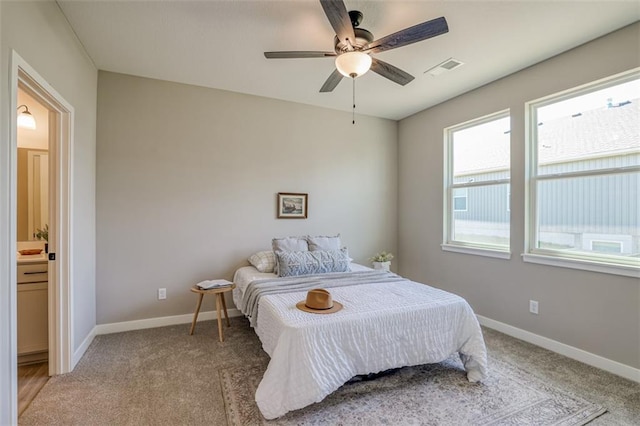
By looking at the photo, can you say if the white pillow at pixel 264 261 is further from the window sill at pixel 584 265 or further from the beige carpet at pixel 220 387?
the window sill at pixel 584 265

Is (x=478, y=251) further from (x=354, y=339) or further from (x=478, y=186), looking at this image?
(x=354, y=339)

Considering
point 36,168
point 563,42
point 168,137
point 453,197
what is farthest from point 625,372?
point 36,168

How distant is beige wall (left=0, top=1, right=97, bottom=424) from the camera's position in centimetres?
154

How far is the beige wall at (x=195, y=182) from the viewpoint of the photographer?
10.4 feet

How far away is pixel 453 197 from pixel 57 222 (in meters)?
4.22

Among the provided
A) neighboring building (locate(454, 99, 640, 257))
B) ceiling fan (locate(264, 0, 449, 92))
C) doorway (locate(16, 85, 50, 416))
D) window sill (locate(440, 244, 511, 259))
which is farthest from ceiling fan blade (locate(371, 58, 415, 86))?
doorway (locate(16, 85, 50, 416))

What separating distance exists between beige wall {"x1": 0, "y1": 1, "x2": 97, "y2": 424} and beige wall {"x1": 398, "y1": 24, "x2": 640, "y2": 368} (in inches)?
157

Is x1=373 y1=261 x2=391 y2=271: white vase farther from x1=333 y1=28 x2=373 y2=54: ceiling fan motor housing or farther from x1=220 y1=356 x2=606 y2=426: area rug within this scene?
x1=333 y1=28 x2=373 y2=54: ceiling fan motor housing

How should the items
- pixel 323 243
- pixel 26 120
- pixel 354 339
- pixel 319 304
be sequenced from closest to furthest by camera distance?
1. pixel 354 339
2. pixel 319 304
3. pixel 26 120
4. pixel 323 243

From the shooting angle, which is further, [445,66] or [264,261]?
[264,261]

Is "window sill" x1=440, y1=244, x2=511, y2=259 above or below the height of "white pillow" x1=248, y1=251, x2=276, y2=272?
above

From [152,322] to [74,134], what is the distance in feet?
6.76

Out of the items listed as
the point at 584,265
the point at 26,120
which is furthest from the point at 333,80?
the point at 26,120

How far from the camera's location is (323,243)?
143 inches
